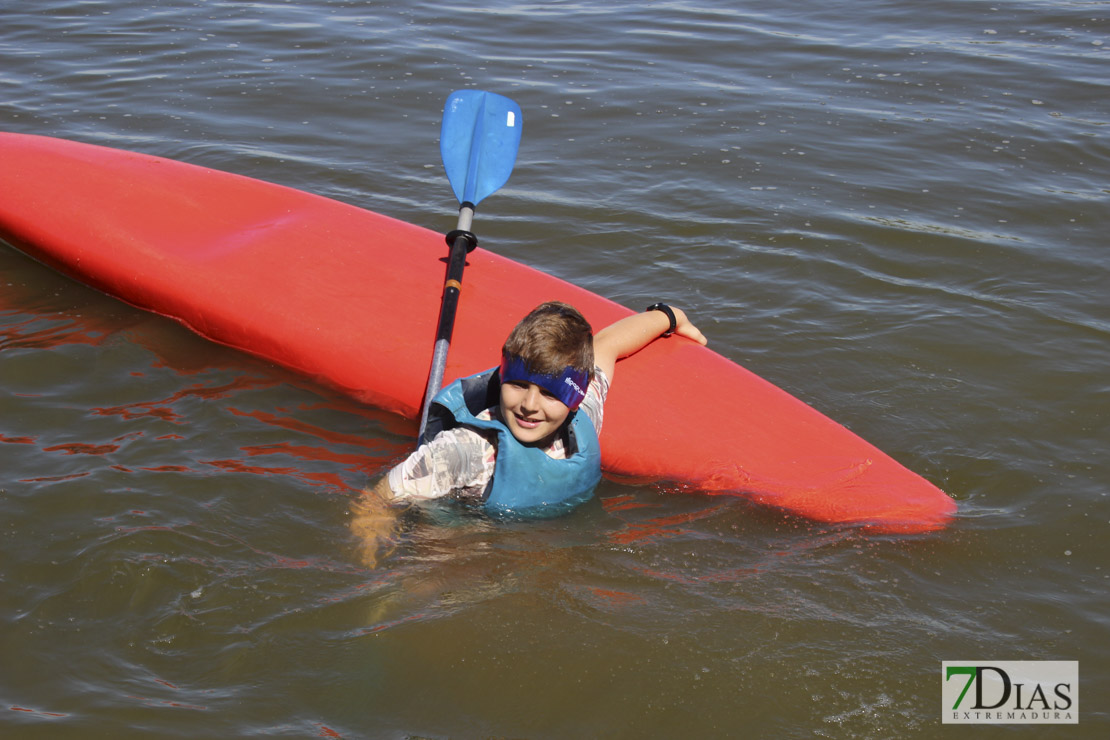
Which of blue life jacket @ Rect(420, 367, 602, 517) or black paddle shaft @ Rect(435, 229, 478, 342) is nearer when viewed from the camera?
blue life jacket @ Rect(420, 367, 602, 517)

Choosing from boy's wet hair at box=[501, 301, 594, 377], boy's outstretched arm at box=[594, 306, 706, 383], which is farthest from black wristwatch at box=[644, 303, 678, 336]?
boy's wet hair at box=[501, 301, 594, 377]

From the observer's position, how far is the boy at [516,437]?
2648 millimetres

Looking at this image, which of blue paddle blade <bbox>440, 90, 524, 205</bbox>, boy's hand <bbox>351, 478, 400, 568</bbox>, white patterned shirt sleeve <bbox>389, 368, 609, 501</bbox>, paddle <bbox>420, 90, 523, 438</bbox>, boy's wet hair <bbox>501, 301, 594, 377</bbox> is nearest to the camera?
boy's wet hair <bbox>501, 301, 594, 377</bbox>

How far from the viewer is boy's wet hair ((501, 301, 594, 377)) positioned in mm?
2613

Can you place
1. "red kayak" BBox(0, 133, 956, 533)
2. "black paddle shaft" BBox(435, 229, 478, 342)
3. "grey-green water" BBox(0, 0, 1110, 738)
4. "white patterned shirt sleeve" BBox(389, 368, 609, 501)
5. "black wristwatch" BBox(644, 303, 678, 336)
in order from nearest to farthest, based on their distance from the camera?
"grey-green water" BBox(0, 0, 1110, 738)
"white patterned shirt sleeve" BBox(389, 368, 609, 501)
"red kayak" BBox(0, 133, 956, 533)
"black paddle shaft" BBox(435, 229, 478, 342)
"black wristwatch" BBox(644, 303, 678, 336)

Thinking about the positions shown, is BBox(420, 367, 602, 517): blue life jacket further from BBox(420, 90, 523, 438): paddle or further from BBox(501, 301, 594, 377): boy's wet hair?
BBox(420, 90, 523, 438): paddle

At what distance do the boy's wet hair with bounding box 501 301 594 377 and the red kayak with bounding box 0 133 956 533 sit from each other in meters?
0.68

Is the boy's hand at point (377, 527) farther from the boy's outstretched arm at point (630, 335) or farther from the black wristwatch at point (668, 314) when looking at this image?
the black wristwatch at point (668, 314)

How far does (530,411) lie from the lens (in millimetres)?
2684

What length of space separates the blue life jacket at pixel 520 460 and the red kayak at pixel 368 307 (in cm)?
37

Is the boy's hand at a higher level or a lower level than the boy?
lower

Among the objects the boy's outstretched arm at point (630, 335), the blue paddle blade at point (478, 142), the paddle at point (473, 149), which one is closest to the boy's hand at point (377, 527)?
the boy's outstretched arm at point (630, 335)

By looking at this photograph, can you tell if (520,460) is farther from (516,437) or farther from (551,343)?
(551,343)

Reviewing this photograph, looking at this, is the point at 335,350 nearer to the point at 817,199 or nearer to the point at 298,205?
the point at 298,205
